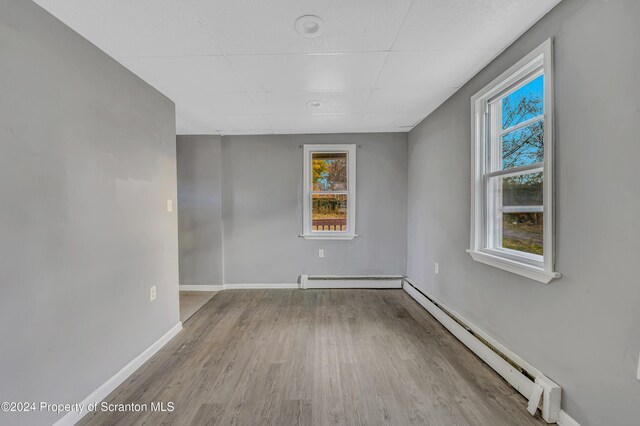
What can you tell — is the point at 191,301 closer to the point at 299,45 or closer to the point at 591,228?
the point at 299,45

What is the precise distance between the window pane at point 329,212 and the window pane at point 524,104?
2.30m

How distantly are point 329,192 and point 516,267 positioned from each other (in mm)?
2607

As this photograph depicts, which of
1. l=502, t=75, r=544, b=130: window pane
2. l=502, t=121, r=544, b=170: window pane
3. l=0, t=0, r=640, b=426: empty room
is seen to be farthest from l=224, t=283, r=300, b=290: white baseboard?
l=502, t=75, r=544, b=130: window pane

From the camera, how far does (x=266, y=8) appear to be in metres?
1.41

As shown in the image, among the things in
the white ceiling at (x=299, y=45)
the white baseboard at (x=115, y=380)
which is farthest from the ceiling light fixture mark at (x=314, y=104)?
the white baseboard at (x=115, y=380)

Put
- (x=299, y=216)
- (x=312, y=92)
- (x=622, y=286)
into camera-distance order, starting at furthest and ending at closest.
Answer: (x=299, y=216), (x=312, y=92), (x=622, y=286)

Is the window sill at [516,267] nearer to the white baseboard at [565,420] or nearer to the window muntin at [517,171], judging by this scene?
the window muntin at [517,171]

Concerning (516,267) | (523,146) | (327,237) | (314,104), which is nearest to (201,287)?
(327,237)

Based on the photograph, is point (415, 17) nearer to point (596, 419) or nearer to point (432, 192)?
point (432, 192)

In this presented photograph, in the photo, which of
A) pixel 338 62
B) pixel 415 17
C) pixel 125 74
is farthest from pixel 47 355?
pixel 415 17

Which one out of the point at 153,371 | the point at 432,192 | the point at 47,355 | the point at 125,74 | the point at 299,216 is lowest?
the point at 153,371

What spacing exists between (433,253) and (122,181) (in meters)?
3.09

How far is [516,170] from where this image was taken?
182cm

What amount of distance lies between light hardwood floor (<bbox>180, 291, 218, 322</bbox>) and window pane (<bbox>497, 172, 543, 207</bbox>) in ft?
10.8
